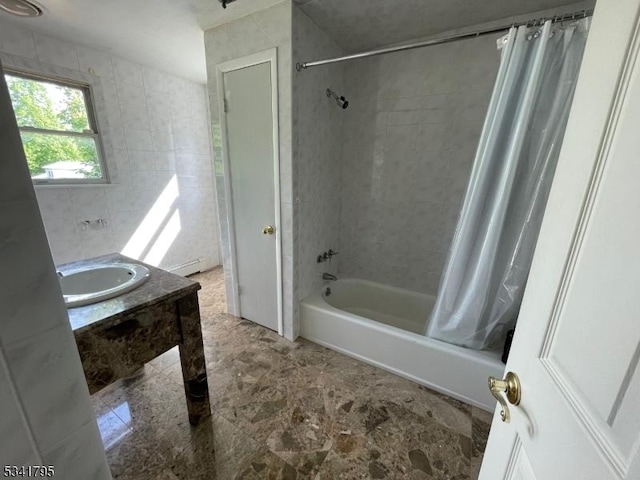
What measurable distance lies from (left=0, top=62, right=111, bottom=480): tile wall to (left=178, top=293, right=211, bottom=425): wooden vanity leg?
2.63 ft

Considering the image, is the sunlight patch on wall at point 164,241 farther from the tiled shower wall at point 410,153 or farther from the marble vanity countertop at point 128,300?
the tiled shower wall at point 410,153


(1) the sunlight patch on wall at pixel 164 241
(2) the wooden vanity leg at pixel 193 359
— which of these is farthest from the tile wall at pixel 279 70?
(1) the sunlight patch on wall at pixel 164 241

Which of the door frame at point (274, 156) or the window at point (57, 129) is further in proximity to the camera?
the window at point (57, 129)

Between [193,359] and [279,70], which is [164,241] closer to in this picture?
[193,359]

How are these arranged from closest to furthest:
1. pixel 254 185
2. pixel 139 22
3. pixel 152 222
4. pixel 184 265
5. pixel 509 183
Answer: pixel 509 183
pixel 139 22
pixel 254 185
pixel 152 222
pixel 184 265

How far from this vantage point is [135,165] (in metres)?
2.62

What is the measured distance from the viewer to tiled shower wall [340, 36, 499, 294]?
76.3 inches

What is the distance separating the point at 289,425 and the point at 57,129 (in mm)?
2888

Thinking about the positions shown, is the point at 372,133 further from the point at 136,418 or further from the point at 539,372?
the point at 136,418

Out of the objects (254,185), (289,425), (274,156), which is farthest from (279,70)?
(289,425)

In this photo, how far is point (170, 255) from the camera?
3.07 m

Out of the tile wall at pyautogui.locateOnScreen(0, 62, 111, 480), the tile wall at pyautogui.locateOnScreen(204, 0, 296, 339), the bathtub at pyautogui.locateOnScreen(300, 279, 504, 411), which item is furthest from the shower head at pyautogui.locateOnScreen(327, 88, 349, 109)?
the tile wall at pyautogui.locateOnScreen(0, 62, 111, 480)

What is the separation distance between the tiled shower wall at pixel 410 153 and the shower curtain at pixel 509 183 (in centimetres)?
70

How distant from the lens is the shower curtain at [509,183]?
1189 mm
